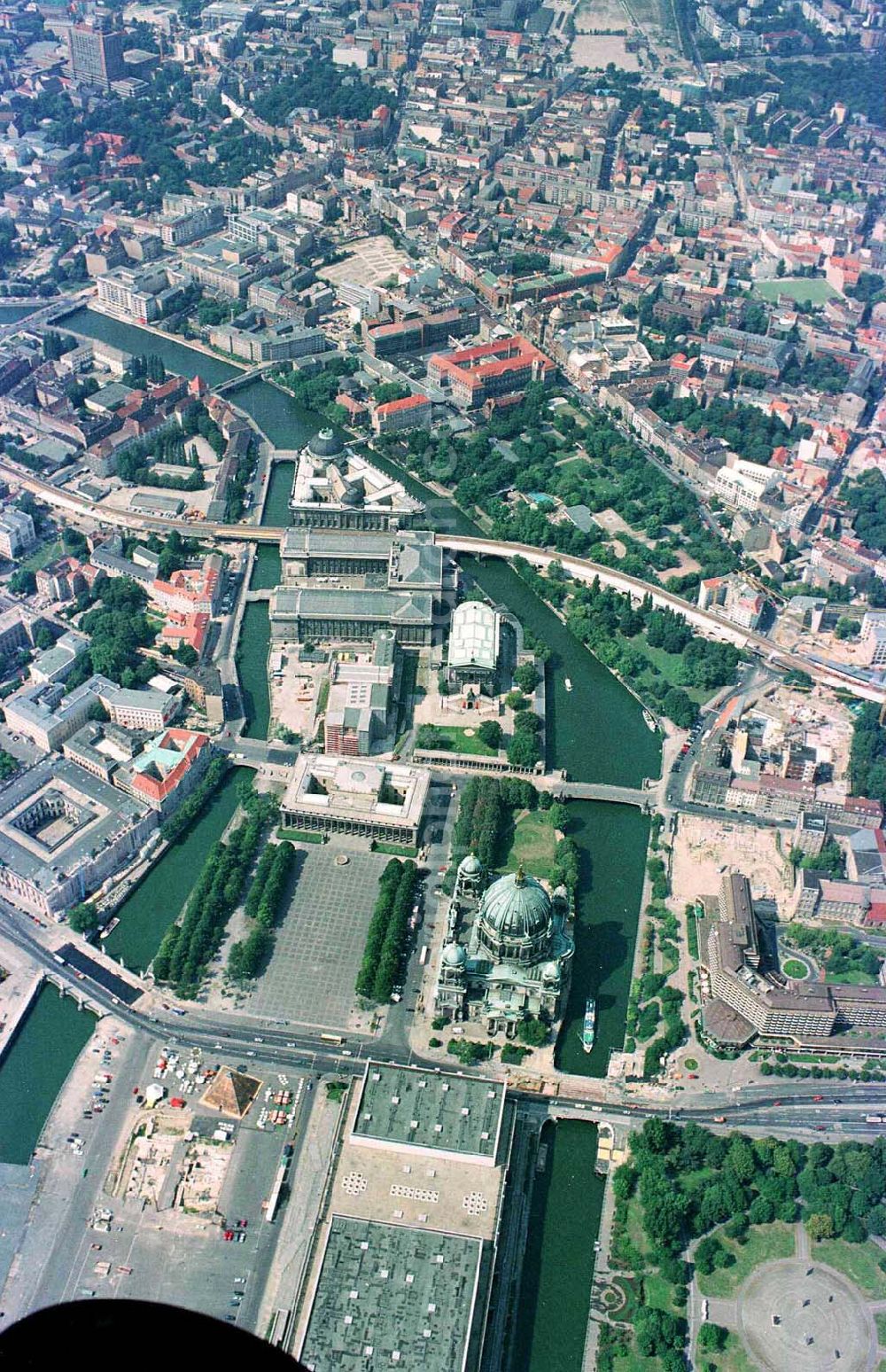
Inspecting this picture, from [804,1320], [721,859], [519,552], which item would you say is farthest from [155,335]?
[804,1320]

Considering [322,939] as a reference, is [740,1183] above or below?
below

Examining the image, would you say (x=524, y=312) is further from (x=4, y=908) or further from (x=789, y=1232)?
(x=789, y=1232)

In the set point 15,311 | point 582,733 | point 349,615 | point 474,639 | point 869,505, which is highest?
point 15,311

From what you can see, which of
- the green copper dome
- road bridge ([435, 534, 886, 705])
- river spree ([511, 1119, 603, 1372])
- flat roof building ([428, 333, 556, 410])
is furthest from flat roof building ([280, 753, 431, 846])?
flat roof building ([428, 333, 556, 410])

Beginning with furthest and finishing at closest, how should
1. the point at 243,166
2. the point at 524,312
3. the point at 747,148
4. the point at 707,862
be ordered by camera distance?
the point at 747,148 < the point at 243,166 < the point at 524,312 < the point at 707,862

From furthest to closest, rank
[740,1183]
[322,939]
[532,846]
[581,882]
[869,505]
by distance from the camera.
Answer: [869,505] < [532,846] < [581,882] < [322,939] < [740,1183]

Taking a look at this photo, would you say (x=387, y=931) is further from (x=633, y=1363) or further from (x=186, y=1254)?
(x=633, y=1363)

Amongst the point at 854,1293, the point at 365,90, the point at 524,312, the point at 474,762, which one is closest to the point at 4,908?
the point at 474,762
